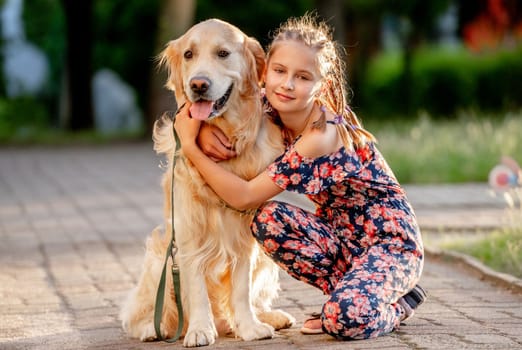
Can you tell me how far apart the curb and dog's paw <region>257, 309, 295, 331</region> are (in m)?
1.55

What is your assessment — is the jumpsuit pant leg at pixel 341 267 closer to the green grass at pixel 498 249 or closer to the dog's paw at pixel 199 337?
the dog's paw at pixel 199 337

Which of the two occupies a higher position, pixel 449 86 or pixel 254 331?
pixel 254 331

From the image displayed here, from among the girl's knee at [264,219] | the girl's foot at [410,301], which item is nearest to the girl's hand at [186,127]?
the girl's knee at [264,219]

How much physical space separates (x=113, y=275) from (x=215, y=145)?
88.8 inches

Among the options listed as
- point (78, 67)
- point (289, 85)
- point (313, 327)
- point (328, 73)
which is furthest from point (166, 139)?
point (78, 67)

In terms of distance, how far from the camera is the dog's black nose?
14.9 feet

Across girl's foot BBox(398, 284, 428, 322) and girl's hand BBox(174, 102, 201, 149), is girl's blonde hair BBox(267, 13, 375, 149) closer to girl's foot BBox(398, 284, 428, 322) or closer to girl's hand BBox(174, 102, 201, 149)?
girl's hand BBox(174, 102, 201, 149)

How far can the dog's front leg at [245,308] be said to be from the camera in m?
4.73

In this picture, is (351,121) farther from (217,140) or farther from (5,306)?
(5,306)

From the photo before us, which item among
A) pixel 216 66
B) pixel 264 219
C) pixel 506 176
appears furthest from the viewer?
pixel 506 176

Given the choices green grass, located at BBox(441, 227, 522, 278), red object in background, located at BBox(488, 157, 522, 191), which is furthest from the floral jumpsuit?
red object in background, located at BBox(488, 157, 522, 191)

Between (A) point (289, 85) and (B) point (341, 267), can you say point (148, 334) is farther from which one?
(A) point (289, 85)

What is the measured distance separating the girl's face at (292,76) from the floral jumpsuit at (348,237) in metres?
0.21

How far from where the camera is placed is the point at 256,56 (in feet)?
15.8
